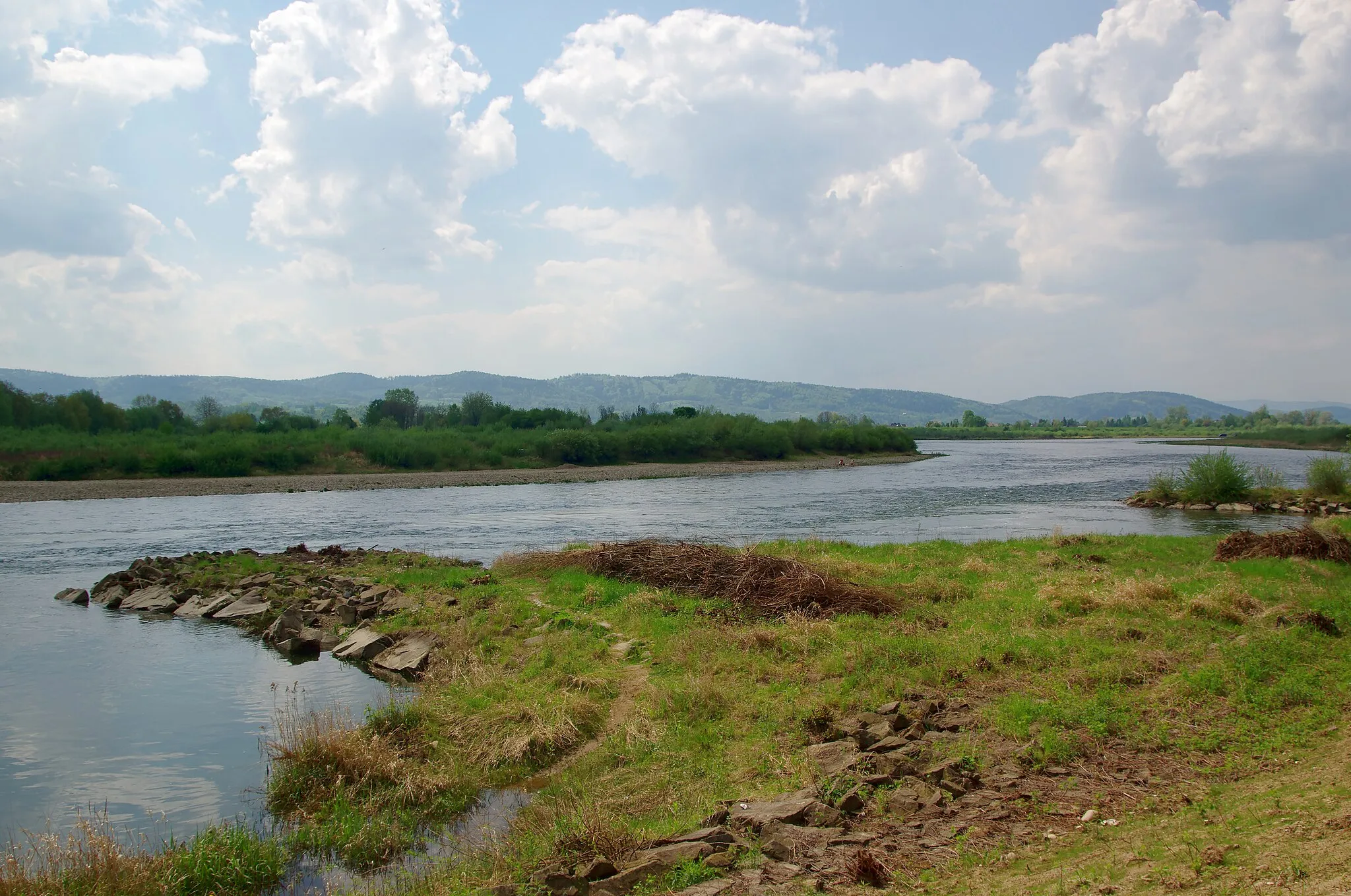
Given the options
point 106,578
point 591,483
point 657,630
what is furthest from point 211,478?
point 657,630

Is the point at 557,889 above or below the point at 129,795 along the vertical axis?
above

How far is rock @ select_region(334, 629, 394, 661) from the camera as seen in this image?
1507 centimetres

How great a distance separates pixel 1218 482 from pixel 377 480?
60976 millimetres

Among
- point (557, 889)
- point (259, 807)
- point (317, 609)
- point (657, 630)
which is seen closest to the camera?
point (557, 889)

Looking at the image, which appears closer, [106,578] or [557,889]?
[557,889]

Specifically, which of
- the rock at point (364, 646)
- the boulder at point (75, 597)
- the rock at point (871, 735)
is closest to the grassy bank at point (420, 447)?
the boulder at point (75, 597)

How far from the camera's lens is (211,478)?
66938 millimetres

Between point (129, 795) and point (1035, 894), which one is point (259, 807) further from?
point (1035, 894)

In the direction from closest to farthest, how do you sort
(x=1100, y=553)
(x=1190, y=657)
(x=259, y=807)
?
(x=259, y=807), (x=1190, y=657), (x=1100, y=553)

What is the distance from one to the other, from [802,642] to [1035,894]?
698cm

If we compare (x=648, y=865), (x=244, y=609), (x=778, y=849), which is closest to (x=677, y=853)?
(x=648, y=865)

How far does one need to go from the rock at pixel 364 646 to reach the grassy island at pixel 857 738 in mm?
769

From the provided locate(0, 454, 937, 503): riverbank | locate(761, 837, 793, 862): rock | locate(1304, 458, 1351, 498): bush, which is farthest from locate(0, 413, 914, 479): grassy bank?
locate(761, 837, 793, 862): rock

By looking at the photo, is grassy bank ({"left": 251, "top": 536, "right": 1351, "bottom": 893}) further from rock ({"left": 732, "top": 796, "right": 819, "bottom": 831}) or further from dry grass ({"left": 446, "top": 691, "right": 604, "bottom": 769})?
rock ({"left": 732, "top": 796, "right": 819, "bottom": 831})
